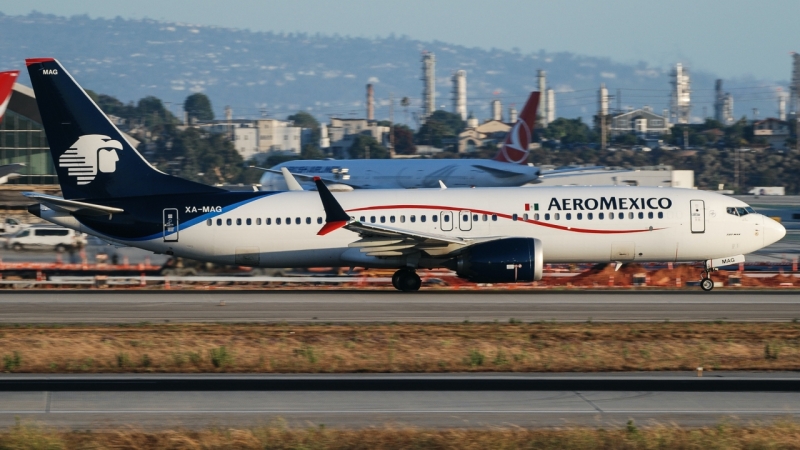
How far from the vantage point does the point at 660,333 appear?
22641mm

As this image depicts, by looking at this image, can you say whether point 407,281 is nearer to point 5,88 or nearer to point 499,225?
point 499,225

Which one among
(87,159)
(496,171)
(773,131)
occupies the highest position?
(773,131)

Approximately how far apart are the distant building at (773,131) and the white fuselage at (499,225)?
146 meters

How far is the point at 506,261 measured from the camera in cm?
3055

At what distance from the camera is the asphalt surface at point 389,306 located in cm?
2608

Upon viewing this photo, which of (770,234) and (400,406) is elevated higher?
(770,234)

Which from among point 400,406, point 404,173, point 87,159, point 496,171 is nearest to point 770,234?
point 400,406

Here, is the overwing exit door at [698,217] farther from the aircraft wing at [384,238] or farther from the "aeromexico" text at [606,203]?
the aircraft wing at [384,238]

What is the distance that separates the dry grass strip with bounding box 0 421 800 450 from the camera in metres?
12.6

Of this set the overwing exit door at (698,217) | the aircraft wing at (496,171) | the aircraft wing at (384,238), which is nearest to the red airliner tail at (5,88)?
the aircraft wing at (384,238)

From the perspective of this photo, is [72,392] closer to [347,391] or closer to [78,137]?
[347,391]

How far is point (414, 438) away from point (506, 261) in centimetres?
1793

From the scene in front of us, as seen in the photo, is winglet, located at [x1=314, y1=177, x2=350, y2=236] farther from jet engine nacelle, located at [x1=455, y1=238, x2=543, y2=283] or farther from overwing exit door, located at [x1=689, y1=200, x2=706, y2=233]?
overwing exit door, located at [x1=689, y1=200, x2=706, y2=233]

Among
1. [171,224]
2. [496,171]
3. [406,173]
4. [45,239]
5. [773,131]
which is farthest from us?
[773,131]
